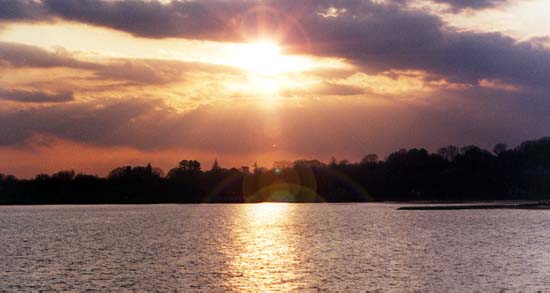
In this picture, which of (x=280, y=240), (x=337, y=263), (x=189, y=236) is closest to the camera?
(x=337, y=263)

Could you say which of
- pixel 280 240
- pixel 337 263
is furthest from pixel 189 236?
pixel 337 263

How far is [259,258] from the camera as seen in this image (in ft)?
275

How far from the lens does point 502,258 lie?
265ft

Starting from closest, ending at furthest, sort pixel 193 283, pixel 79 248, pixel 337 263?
pixel 193 283 < pixel 337 263 < pixel 79 248

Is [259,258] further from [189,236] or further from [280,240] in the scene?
[189,236]

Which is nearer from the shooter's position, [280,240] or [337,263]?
[337,263]

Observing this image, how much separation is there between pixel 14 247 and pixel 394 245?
→ 51622 millimetres

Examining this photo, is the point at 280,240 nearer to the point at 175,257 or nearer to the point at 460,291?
the point at 175,257

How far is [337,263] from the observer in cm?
7731

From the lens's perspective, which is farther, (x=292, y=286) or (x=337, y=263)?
(x=337, y=263)

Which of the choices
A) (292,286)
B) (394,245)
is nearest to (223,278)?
(292,286)

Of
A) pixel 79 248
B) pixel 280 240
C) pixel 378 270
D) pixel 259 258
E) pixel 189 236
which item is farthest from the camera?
pixel 189 236

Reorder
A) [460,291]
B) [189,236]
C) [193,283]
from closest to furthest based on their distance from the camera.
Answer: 1. [460,291]
2. [193,283]
3. [189,236]

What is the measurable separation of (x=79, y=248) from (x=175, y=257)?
19.2 metres
